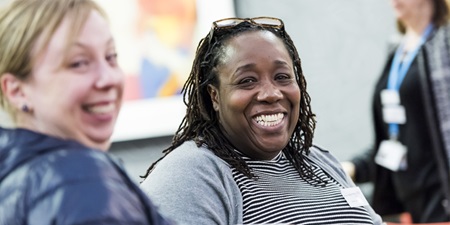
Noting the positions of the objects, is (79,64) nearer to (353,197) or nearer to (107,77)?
(107,77)

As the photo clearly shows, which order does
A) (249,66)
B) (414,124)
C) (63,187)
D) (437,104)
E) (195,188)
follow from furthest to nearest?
(414,124)
(437,104)
(249,66)
(195,188)
(63,187)

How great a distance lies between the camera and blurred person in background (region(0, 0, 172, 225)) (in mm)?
1370

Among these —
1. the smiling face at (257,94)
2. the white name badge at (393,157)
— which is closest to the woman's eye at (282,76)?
the smiling face at (257,94)

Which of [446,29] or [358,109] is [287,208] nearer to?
[446,29]

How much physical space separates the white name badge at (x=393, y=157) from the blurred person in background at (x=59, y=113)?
2.55 meters

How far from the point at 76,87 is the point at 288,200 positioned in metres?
1.09

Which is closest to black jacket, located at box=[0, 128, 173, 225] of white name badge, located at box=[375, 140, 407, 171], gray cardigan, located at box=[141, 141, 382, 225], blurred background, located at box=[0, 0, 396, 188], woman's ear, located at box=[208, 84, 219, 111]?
gray cardigan, located at box=[141, 141, 382, 225]

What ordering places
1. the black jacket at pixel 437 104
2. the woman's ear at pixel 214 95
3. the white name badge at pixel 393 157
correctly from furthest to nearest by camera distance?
the white name badge at pixel 393 157
the black jacket at pixel 437 104
the woman's ear at pixel 214 95

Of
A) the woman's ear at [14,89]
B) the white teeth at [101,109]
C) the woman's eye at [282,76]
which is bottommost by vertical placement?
the woman's eye at [282,76]

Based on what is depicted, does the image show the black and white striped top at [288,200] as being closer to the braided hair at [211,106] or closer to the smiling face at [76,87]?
the braided hair at [211,106]

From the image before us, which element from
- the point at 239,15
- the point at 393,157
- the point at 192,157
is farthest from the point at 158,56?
the point at 192,157

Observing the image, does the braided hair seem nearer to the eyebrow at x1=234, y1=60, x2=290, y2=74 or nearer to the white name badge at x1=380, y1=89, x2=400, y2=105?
the eyebrow at x1=234, y1=60, x2=290, y2=74

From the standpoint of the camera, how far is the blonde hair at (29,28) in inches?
57.2

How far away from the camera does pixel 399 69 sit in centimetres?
402
